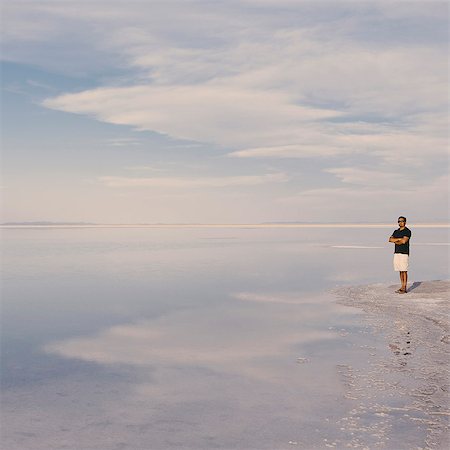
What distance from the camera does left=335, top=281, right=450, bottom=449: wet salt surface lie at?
562 centimetres

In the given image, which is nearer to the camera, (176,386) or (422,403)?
(422,403)

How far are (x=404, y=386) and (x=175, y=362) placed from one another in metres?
3.44

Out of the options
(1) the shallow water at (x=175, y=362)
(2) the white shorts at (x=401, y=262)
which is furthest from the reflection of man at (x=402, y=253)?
(1) the shallow water at (x=175, y=362)

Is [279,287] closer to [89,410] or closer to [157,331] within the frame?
[157,331]

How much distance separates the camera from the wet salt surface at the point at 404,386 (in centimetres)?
562

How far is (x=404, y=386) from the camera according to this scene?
7184 millimetres

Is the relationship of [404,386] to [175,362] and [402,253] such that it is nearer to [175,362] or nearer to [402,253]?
[175,362]

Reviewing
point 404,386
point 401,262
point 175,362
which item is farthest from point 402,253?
point 175,362

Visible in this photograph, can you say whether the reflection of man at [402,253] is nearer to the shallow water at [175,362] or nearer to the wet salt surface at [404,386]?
the shallow water at [175,362]

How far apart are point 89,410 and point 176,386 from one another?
1.33 m

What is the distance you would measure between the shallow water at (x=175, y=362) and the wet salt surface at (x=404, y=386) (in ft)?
0.82

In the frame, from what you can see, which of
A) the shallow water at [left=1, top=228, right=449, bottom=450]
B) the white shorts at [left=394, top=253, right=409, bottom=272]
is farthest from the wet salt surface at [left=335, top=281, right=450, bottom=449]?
the white shorts at [left=394, top=253, right=409, bottom=272]

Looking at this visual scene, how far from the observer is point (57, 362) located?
8.61 meters

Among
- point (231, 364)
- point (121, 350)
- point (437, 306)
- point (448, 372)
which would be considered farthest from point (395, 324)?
point (121, 350)
